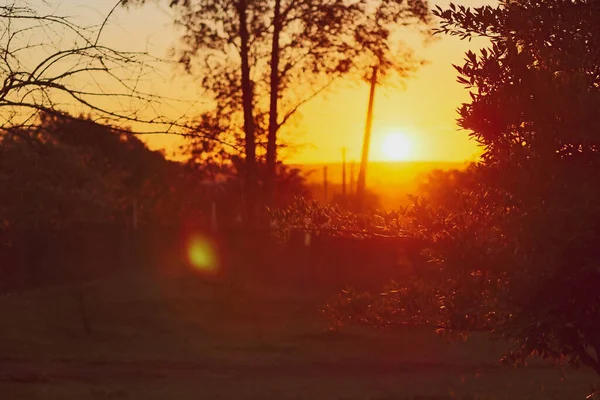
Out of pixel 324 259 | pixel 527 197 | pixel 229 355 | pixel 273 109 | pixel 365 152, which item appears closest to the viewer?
pixel 527 197

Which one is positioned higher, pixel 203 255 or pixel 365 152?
pixel 365 152

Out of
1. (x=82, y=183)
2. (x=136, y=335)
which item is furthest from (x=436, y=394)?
(x=82, y=183)

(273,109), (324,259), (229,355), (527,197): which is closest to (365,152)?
(324,259)

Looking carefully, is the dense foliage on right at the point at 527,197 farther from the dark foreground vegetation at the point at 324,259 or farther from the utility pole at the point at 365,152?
the utility pole at the point at 365,152

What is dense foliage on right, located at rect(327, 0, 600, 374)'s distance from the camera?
5270 mm

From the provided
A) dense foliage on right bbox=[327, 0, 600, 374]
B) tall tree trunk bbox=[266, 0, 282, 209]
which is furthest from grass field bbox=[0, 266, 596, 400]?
dense foliage on right bbox=[327, 0, 600, 374]

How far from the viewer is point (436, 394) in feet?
48.8

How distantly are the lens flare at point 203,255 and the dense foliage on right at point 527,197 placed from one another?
2172 cm

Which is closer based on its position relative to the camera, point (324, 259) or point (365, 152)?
point (324, 259)

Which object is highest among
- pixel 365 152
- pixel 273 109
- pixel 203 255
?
pixel 273 109

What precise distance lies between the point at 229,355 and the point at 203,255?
11.2 metres

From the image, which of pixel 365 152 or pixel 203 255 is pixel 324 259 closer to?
pixel 203 255

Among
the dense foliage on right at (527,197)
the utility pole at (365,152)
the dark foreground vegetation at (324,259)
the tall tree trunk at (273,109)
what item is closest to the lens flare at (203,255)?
the dark foreground vegetation at (324,259)

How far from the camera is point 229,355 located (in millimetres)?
18875
